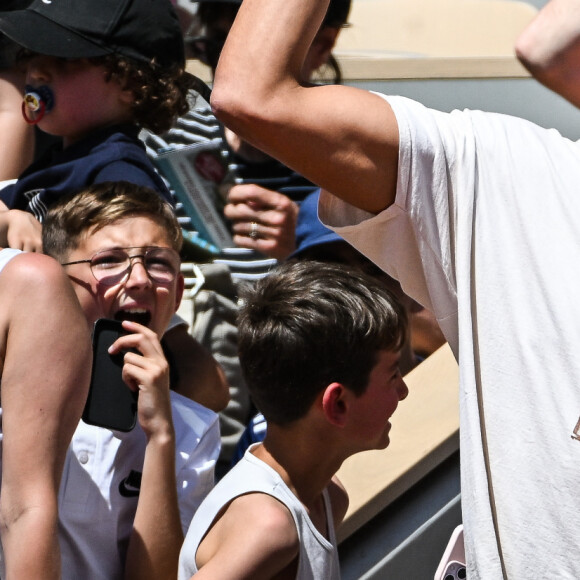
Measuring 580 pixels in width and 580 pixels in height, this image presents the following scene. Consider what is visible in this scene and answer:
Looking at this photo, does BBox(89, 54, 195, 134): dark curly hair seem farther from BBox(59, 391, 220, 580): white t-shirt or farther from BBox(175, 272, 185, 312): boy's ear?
BBox(59, 391, 220, 580): white t-shirt

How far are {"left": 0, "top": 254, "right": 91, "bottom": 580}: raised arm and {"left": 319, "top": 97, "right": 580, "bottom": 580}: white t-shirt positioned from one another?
580 mm

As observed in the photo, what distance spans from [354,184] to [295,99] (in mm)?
138

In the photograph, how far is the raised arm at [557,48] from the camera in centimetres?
153

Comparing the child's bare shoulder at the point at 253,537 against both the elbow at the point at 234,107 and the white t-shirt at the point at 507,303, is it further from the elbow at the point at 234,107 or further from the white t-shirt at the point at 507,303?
the elbow at the point at 234,107

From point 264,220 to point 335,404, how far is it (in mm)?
864

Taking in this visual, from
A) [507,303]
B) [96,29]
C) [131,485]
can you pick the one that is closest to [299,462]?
[131,485]

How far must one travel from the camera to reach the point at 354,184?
141cm

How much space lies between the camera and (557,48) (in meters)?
1.53

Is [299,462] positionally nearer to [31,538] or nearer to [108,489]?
[108,489]

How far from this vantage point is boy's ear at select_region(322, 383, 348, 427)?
2.06 m

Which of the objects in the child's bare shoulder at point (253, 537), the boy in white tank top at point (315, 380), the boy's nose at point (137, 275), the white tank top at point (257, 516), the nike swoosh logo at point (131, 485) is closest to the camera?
the child's bare shoulder at point (253, 537)

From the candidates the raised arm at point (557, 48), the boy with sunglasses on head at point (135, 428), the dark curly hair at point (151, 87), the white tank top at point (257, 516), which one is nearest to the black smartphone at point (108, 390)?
the boy with sunglasses on head at point (135, 428)

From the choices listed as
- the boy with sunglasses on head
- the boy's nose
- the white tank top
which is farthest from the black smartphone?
the white tank top

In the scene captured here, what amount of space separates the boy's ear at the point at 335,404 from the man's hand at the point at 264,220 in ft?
2.61
